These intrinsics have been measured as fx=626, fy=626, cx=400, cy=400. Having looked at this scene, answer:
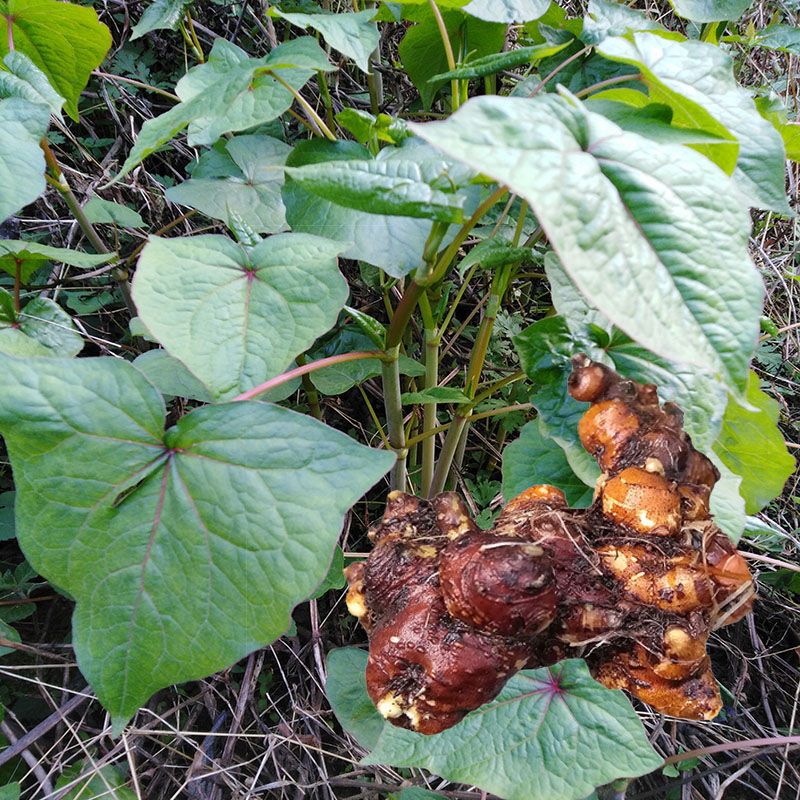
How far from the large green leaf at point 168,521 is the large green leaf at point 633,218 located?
0.20 m

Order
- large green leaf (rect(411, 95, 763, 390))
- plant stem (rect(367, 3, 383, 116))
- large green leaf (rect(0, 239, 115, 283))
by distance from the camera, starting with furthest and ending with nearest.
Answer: plant stem (rect(367, 3, 383, 116))
large green leaf (rect(0, 239, 115, 283))
large green leaf (rect(411, 95, 763, 390))

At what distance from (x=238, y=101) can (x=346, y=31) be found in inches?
6.0

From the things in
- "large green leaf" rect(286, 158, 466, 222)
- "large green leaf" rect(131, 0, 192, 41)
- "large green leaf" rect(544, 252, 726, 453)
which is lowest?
"large green leaf" rect(544, 252, 726, 453)

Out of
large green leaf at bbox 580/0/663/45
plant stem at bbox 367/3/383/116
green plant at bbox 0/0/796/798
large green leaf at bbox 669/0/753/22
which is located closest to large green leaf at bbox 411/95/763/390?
green plant at bbox 0/0/796/798

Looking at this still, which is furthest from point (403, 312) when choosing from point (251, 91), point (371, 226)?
point (251, 91)

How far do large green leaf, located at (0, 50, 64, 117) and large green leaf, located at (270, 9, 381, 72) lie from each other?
283 millimetres

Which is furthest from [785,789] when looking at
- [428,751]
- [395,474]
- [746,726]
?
[395,474]

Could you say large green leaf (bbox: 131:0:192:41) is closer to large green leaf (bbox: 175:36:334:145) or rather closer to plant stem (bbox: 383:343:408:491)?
large green leaf (bbox: 175:36:334:145)

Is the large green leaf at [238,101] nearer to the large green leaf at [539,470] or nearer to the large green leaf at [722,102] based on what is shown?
the large green leaf at [722,102]

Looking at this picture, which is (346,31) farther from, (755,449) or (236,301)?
(755,449)

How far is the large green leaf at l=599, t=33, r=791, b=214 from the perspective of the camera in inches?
22.7

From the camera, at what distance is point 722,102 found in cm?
59

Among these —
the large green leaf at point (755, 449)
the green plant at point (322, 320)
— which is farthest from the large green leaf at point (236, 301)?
the large green leaf at point (755, 449)

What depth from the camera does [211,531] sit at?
0.49 meters
